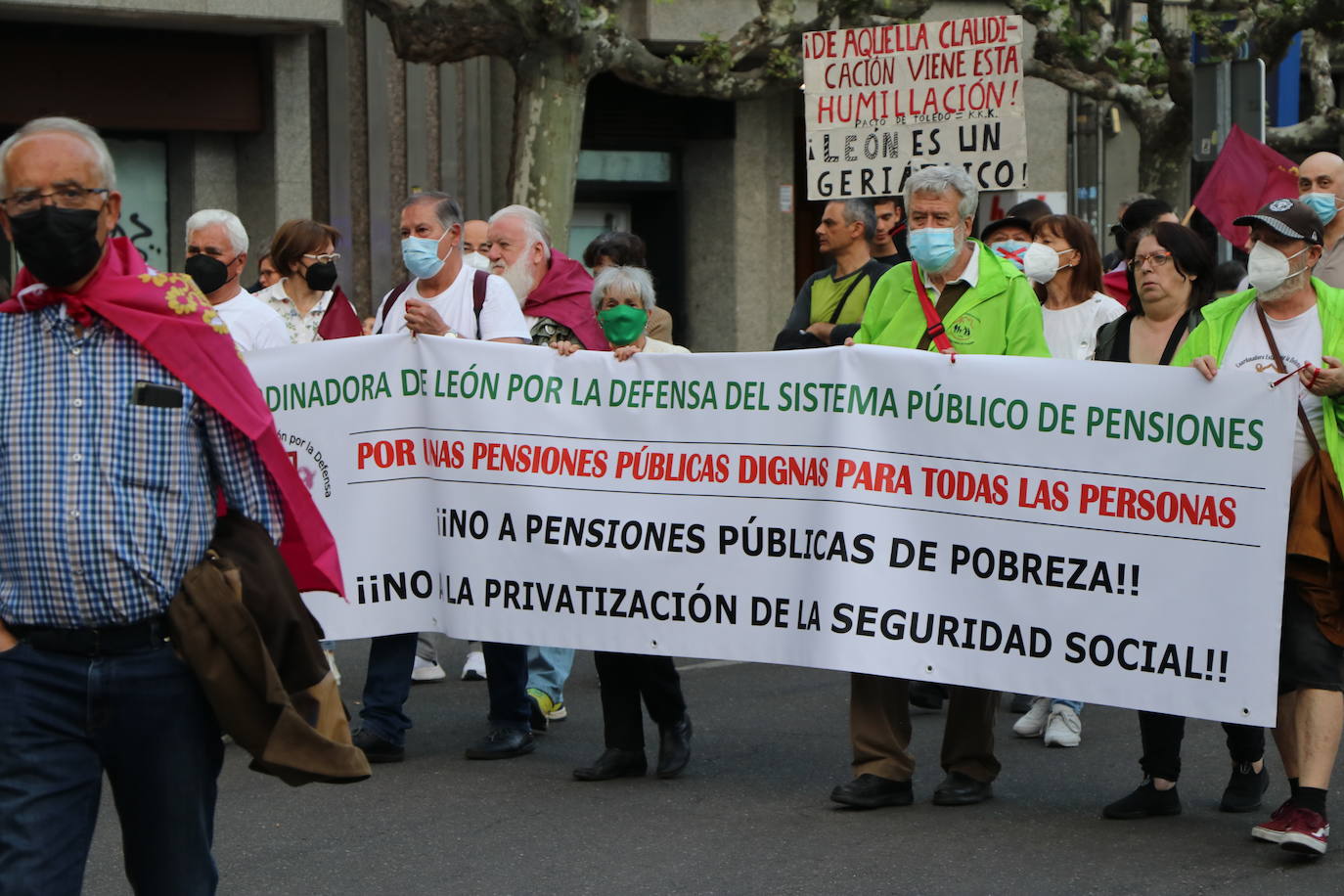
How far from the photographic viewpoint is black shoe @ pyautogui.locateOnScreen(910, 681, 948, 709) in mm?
8172

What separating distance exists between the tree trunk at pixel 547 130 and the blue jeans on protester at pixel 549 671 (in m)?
→ 6.57

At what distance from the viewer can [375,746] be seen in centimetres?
697

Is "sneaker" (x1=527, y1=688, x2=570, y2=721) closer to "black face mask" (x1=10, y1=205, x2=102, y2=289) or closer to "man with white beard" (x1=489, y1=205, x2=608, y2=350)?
"man with white beard" (x1=489, y1=205, x2=608, y2=350)

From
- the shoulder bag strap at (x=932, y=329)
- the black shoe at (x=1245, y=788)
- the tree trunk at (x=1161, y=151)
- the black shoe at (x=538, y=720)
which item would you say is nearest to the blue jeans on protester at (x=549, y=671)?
the black shoe at (x=538, y=720)

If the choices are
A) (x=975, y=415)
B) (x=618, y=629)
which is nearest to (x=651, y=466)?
(x=618, y=629)

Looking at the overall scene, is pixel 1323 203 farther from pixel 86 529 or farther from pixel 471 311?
pixel 86 529

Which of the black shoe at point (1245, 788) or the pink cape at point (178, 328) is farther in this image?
the black shoe at point (1245, 788)

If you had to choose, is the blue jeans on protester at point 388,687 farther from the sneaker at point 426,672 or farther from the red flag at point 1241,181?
the red flag at point 1241,181

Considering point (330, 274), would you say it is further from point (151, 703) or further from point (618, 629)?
point (151, 703)

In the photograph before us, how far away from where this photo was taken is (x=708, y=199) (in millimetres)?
20312

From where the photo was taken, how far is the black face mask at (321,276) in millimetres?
8320

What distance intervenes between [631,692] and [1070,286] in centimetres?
267

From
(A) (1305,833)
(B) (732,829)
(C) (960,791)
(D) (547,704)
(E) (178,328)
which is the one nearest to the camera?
(E) (178,328)

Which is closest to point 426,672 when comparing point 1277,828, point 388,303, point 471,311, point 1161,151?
point 388,303
